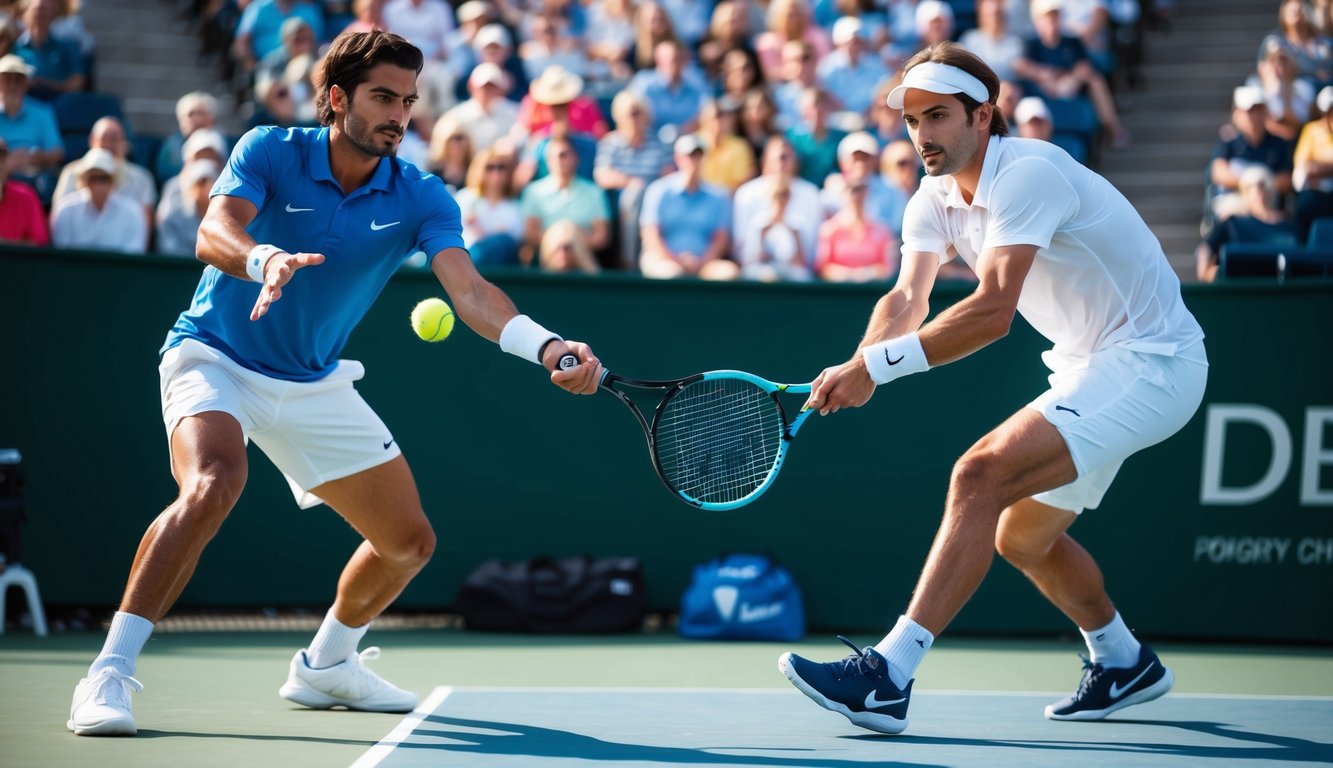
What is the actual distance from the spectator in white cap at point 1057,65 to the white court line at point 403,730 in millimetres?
6902

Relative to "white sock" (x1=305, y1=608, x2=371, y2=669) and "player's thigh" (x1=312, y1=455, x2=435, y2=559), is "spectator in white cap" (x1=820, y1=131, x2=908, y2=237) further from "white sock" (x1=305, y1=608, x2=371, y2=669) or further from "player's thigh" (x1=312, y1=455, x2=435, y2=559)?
"white sock" (x1=305, y1=608, x2=371, y2=669)

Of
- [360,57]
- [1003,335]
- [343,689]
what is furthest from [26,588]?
[1003,335]

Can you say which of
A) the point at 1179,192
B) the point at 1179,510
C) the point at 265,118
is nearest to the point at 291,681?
the point at 1179,510

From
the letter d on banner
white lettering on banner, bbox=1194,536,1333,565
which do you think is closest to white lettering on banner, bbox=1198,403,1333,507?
the letter d on banner

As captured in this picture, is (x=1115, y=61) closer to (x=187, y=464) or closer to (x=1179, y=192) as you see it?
(x=1179, y=192)

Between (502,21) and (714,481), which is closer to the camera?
(714,481)

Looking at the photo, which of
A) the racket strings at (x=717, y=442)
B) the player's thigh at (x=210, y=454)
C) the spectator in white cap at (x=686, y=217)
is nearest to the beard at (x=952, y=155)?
the racket strings at (x=717, y=442)

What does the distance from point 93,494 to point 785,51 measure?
5.49m

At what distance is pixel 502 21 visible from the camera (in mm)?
11633

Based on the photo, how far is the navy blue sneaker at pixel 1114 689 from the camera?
506cm

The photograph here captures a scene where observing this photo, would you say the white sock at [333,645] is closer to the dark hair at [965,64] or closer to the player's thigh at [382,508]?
the player's thigh at [382,508]

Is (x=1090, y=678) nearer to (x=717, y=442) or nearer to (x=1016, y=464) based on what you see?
(x=1016, y=464)

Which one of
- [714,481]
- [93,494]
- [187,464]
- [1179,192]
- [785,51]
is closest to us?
[187,464]

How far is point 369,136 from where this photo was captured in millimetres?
4672
